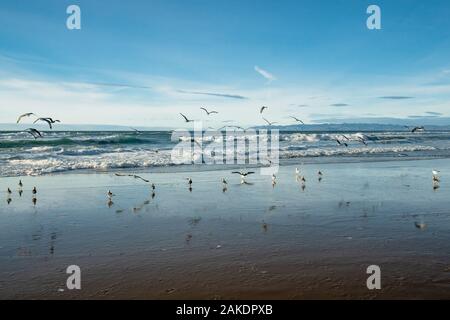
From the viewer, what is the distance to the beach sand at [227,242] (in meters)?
6.97

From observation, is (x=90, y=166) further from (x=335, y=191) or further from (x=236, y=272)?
(x=236, y=272)

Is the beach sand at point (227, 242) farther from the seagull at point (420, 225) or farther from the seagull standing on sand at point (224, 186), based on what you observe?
the seagull standing on sand at point (224, 186)

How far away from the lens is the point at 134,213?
1212 cm

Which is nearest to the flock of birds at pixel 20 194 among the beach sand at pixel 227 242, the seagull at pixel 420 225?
the beach sand at pixel 227 242

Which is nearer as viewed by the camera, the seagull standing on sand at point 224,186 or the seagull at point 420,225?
the seagull at point 420,225

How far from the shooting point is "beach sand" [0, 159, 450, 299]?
22.9ft

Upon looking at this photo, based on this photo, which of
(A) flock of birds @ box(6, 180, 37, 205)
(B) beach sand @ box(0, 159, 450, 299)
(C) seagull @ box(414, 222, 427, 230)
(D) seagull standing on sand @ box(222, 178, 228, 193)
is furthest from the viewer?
(D) seagull standing on sand @ box(222, 178, 228, 193)

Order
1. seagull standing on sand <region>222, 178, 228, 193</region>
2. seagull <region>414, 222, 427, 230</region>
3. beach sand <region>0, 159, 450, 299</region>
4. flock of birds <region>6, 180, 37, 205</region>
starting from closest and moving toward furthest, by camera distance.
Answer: beach sand <region>0, 159, 450, 299</region>
seagull <region>414, 222, 427, 230</region>
flock of birds <region>6, 180, 37, 205</region>
seagull standing on sand <region>222, 178, 228, 193</region>

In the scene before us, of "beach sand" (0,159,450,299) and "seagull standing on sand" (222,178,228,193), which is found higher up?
"seagull standing on sand" (222,178,228,193)

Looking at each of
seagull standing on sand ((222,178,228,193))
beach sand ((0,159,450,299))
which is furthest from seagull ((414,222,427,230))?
seagull standing on sand ((222,178,228,193))

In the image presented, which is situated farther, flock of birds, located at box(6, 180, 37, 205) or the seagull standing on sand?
the seagull standing on sand

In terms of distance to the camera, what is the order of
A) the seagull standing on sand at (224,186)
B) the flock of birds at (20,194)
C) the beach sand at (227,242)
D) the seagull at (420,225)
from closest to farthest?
the beach sand at (227,242)
the seagull at (420,225)
the flock of birds at (20,194)
the seagull standing on sand at (224,186)

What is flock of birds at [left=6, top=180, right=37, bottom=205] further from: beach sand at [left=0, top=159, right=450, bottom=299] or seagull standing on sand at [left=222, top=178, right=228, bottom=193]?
seagull standing on sand at [left=222, top=178, right=228, bottom=193]
